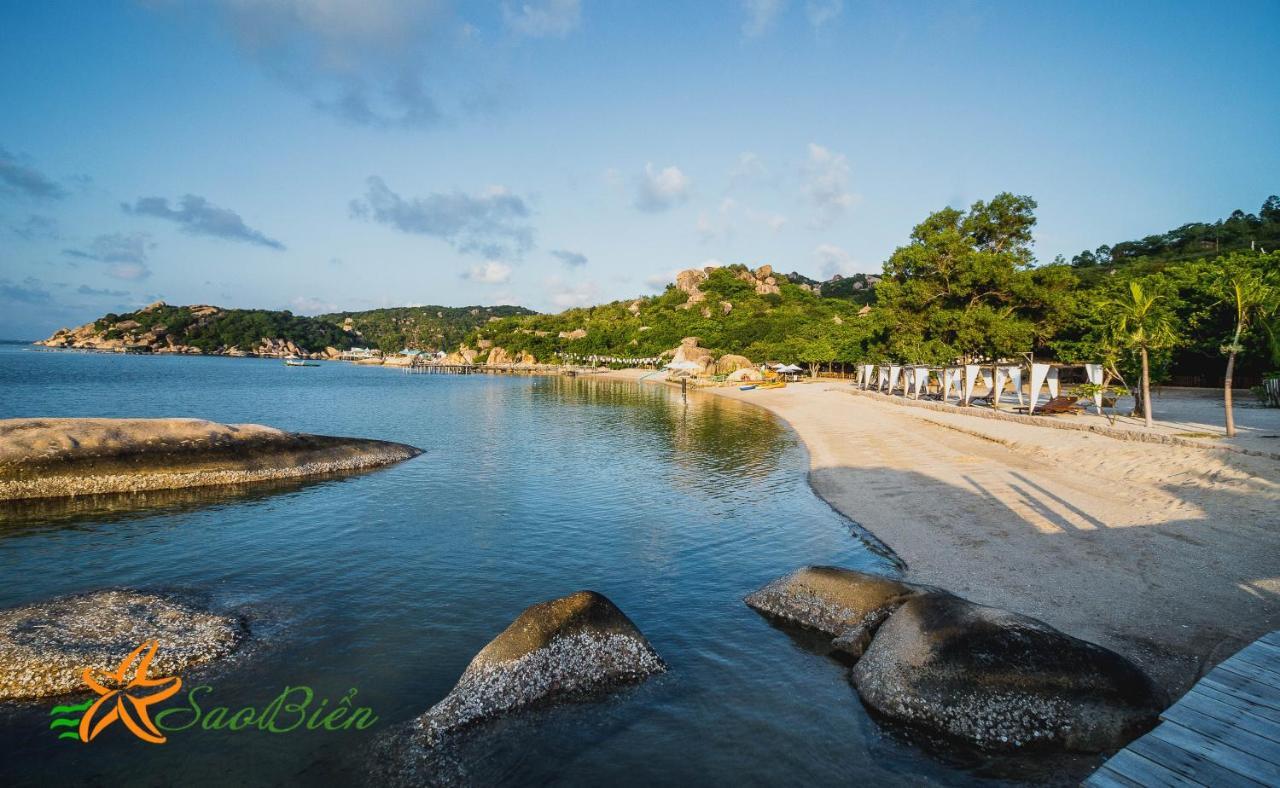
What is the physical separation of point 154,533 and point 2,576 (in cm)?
376

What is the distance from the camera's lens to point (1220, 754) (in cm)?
600

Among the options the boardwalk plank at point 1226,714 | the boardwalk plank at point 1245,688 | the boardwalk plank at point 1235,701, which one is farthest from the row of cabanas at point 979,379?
the boardwalk plank at point 1226,714

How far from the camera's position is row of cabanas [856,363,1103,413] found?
122 feet

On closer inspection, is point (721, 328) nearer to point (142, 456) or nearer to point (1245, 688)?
point (142, 456)

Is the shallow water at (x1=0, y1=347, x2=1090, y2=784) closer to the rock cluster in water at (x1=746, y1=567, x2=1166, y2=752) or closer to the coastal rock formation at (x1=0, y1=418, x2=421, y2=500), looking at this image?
the rock cluster in water at (x1=746, y1=567, x2=1166, y2=752)

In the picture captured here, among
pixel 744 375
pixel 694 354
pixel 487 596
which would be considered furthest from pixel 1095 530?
pixel 694 354

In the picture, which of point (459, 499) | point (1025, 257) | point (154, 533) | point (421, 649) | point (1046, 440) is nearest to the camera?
point (421, 649)

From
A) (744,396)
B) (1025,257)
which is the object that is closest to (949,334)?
(1025,257)

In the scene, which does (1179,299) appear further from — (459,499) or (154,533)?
(154,533)

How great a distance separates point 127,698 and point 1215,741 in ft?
46.4

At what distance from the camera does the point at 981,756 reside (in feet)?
26.2

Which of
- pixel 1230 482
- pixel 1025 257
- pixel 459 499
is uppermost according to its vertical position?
pixel 1025 257

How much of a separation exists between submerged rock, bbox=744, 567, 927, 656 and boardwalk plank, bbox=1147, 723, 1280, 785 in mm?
4628

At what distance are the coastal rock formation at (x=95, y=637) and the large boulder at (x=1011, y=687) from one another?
37.3ft
